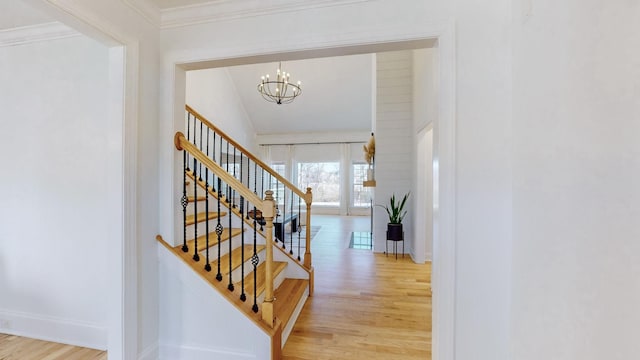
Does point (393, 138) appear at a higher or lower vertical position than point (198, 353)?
higher

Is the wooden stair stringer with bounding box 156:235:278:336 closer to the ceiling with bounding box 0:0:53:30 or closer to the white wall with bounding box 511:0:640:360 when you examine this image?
the white wall with bounding box 511:0:640:360

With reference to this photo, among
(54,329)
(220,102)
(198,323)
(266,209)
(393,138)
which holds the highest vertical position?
(220,102)

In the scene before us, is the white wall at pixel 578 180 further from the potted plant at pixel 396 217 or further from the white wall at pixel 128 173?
the potted plant at pixel 396 217

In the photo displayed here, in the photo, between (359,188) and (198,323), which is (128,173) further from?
(359,188)

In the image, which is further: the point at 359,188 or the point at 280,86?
the point at 359,188

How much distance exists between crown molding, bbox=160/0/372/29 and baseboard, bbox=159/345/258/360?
2280 millimetres

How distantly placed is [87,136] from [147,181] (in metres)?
0.77

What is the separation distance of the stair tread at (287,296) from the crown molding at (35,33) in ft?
9.02

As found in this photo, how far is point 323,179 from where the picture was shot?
926 cm

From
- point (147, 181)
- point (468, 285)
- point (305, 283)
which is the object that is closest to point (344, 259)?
point (305, 283)

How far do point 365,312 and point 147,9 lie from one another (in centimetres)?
304

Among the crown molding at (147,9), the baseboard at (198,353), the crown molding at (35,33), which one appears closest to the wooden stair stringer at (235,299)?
the baseboard at (198,353)

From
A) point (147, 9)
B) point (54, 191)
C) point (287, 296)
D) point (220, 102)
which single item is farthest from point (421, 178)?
point (220, 102)

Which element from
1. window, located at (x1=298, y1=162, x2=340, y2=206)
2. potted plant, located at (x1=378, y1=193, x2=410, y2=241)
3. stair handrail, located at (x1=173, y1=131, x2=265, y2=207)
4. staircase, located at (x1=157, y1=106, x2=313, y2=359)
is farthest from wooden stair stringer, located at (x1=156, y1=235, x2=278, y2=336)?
window, located at (x1=298, y1=162, x2=340, y2=206)
